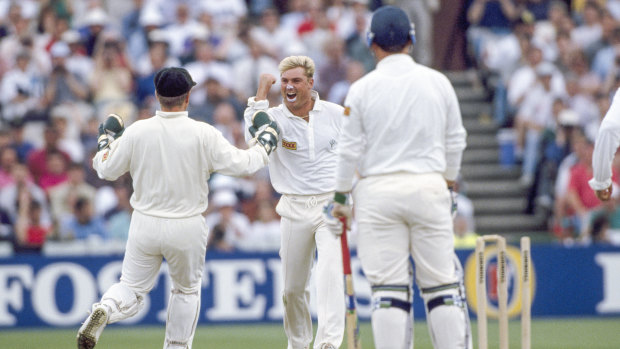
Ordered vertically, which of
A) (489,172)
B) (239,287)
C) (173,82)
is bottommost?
(239,287)

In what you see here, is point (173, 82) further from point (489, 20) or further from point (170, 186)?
point (489, 20)

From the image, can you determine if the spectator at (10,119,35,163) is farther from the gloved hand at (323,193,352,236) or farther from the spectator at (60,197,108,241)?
the gloved hand at (323,193,352,236)

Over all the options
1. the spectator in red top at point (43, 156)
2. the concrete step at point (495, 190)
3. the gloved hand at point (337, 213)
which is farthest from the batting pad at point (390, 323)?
the concrete step at point (495, 190)

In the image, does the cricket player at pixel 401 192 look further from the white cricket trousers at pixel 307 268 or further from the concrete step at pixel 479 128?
the concrete step at pixel 479 128

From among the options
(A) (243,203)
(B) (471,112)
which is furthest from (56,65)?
(B) (471,112)

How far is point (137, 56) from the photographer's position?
16875 mm

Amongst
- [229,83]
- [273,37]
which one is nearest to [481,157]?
[273,37]

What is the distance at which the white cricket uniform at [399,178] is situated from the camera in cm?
725

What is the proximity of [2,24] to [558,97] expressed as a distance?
28.0ft

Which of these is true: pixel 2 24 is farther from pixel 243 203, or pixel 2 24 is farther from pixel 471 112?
pixel 471 112

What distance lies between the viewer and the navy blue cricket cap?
27.4 ft

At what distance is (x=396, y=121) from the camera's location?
7301 mm

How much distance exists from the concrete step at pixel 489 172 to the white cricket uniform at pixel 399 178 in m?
10.1

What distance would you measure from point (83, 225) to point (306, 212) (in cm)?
596
